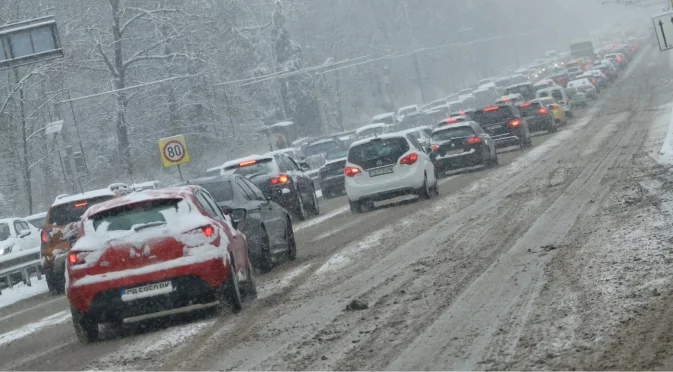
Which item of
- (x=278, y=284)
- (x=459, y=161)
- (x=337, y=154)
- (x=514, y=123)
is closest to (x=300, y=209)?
(x=459, y=161)

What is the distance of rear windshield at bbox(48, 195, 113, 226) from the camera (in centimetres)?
2075

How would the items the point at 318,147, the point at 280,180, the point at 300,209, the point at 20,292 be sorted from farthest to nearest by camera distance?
the point at 318,147 → the point at 300,209 → the point at 280,180 → the point at 20,292

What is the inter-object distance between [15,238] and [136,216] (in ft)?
66.5

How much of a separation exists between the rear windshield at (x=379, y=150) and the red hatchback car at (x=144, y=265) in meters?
13.4

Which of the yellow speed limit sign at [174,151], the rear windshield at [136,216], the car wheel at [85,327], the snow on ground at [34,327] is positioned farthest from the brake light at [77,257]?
the yellow speed limit sign at [174,151]

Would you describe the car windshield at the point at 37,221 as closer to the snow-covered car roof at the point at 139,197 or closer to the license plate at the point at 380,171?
the license plate at the point at 380,171

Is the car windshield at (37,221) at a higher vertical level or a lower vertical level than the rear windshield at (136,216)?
lower

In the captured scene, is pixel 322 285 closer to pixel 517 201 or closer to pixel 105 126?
pixel 517 201

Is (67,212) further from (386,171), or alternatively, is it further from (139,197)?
(139,197)

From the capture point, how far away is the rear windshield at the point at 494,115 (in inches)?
1515

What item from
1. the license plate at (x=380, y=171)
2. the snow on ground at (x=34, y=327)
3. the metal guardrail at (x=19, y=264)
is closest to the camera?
the snow on ground at (x=34, y=327)

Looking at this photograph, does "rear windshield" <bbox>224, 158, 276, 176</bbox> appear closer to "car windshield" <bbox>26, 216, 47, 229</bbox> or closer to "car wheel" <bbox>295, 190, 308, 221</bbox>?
"car wheel" <bbox>295, 190, 308, 221</bbox>

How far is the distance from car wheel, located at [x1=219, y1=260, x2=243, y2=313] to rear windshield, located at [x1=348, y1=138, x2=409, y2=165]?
43.4ft

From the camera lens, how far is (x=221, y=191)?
57.0ft
